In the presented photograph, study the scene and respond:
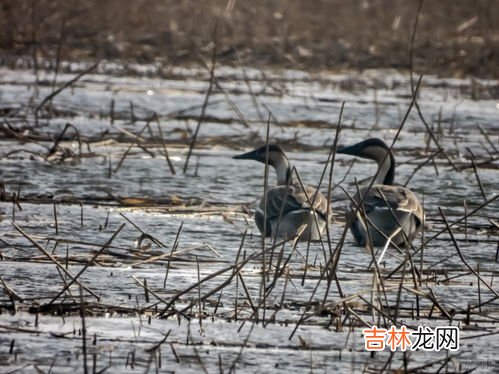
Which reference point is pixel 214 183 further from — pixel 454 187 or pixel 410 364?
pixel 410 364

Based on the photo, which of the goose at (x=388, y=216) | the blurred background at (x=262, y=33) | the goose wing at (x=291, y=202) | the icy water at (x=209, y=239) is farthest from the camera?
the blurred background at (x=262, y=33)

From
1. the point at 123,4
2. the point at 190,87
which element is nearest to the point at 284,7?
the point at 123,4

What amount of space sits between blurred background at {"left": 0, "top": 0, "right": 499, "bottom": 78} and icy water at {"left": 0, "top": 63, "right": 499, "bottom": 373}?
8.09ft

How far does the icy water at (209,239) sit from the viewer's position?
5457 millimetres

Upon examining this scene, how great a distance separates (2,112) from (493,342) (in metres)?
8.43

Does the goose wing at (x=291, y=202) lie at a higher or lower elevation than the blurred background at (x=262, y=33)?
lower

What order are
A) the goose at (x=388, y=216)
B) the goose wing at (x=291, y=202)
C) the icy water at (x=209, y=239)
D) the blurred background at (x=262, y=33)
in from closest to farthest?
the icy water at (x=209, y=239) < the goose at (x=388, y=216) < the goose wing at (x=291, y=202) < the blurred background at (x=262, y=33)

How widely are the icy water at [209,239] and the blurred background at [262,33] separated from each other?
2.47m
